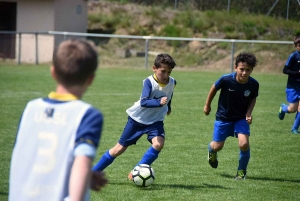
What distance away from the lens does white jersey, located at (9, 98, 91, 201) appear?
2.39 m

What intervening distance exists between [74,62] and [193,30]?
2669 cm

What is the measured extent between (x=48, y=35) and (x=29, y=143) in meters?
23.1

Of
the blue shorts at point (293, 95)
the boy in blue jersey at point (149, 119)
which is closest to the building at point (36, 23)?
the blue shorts at point (293, 95)

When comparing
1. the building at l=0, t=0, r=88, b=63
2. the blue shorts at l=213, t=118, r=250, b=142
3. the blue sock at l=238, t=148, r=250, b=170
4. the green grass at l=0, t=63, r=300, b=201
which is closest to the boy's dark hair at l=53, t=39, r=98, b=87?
the green grass at l=0, t=63, r=300, b=201

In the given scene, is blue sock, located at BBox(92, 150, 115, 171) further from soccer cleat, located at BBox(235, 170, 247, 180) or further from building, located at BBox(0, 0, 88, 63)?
building, located at BBox(0, 0, 88, 63)

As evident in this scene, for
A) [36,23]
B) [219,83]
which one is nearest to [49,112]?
[219,83]

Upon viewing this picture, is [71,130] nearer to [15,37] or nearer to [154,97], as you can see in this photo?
[154,97]

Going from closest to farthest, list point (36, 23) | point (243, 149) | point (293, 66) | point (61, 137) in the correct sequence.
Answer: point (61, 137)
point (243, 149)
point (293, 66)
point (36, 23)

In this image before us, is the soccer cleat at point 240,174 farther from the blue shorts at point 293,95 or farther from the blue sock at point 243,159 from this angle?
the blue shorts at point 293,95

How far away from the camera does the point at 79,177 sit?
2277mm

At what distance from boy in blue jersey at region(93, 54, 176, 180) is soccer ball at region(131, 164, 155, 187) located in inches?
5.6

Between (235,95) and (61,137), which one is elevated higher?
(61,137)

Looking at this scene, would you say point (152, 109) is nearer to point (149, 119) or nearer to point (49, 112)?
point (149, 119)

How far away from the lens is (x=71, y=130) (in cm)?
239
